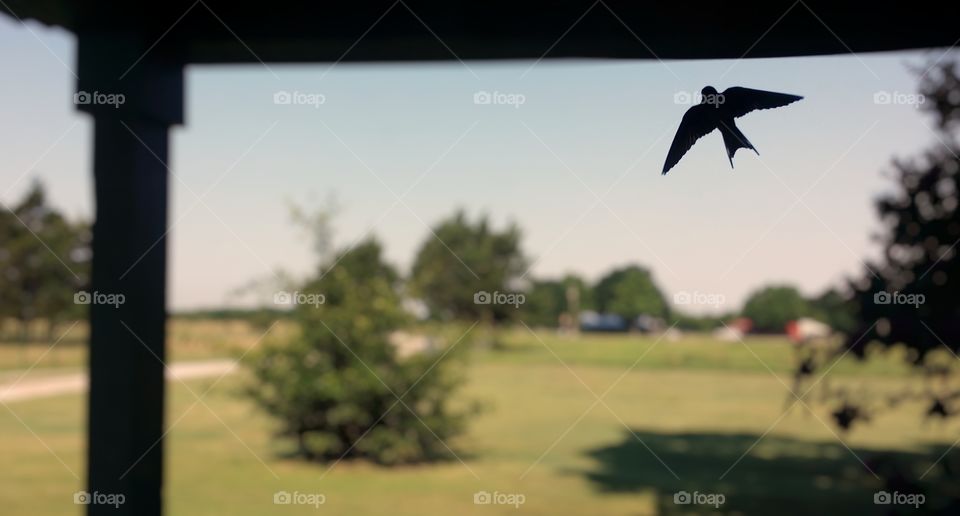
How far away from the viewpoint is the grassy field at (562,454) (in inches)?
141

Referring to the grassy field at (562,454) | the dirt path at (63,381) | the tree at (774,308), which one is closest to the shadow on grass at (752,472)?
the grassy field at (562,454)

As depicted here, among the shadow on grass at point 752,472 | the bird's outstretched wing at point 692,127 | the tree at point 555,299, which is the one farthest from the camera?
the tree at point 555,299

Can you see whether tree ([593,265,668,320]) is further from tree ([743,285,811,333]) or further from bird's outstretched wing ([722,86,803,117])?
bird's outstretched wing ([722,86,803,117])

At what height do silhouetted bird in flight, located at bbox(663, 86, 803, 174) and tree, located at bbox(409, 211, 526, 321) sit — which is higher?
tree, located at bbox(409, 211, 526, 321)

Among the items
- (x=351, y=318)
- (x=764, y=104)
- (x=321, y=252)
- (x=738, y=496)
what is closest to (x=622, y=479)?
(x=738, y=496)

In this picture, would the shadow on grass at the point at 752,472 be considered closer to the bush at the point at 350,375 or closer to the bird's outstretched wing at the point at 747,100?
the bush at the point at 350,375

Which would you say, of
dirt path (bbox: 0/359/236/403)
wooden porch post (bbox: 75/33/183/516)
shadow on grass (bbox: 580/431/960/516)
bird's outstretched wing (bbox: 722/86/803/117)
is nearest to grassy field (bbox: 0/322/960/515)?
shadow on grass (bbox: 580/431/960/516)

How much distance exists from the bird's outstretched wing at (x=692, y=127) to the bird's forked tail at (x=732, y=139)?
0.01 meters

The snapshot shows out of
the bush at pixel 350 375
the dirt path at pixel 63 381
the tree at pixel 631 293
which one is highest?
the tree at pixel 631 293

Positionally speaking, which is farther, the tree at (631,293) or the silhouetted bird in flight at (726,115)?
the tree at (631,293)

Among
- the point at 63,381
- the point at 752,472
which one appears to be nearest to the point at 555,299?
the point at 752,472

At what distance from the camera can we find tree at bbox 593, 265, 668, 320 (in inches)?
273

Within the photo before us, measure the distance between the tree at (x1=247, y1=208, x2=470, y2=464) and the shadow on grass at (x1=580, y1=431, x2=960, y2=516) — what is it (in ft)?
3.59

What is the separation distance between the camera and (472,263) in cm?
686
